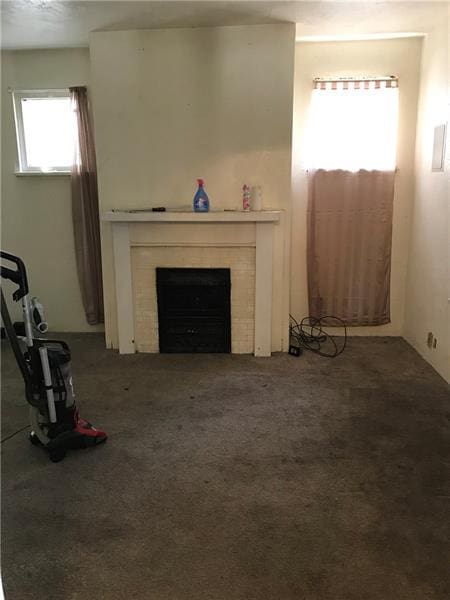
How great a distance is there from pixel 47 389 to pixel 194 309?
5.52ft

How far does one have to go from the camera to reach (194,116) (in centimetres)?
370

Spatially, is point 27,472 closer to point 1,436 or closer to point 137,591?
point 1,436

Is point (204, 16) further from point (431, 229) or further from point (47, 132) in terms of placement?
point (431, 229)

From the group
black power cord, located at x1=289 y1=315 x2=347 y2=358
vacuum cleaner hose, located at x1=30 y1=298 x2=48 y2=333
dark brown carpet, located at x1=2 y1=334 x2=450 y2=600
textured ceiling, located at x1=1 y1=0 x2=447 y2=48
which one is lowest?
dark brown carpet, located at x1=2 y1=334 x2=450 y2=600

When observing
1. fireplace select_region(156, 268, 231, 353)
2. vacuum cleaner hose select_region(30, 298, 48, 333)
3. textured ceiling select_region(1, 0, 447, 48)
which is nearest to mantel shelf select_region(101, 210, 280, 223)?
fireplace select_region(156, 268, 231, 353)

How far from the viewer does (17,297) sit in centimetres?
220

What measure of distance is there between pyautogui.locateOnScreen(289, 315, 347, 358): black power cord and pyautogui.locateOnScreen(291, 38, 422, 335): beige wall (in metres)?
0.46

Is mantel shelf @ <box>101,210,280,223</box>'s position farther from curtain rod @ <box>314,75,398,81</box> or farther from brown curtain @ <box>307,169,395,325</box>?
curtain rod @ <box>314,75,398,81</box>

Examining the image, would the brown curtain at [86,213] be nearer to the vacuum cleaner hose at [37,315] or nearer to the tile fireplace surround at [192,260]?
the tile fireplace surround at [192,260]

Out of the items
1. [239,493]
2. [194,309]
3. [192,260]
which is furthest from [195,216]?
[239,493]

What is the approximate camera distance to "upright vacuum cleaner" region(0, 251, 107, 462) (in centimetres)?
234

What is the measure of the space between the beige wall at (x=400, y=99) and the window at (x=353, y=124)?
0.31 ft

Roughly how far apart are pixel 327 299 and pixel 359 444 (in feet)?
6.16

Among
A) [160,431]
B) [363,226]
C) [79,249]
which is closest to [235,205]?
[363,226]
